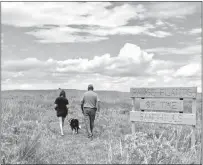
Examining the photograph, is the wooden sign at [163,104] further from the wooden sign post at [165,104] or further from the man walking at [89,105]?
the man walking at [89,105]

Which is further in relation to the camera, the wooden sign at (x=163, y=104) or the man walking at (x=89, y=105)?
the man walking at (x=89, y=105)

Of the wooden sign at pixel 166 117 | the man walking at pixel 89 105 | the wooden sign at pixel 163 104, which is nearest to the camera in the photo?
the wooden sign at pixel 166 117

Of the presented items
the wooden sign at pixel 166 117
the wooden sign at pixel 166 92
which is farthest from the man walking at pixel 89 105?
the wooden sign at pixel 166 117

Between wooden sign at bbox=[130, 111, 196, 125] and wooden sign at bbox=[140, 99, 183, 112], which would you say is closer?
wooden sign at bbox=[130, 111, 196, 125]

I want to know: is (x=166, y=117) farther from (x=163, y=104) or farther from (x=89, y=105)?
(x=89, y=105)

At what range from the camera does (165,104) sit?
10.2 m

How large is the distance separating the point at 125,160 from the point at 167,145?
995 mm

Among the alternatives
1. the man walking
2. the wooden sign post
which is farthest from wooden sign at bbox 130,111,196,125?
the man walking

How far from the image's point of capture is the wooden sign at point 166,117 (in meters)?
9.70

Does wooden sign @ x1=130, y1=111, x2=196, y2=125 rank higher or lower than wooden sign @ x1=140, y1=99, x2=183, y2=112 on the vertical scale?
lower

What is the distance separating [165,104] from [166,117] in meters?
0.43

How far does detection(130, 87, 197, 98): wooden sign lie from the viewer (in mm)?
9734

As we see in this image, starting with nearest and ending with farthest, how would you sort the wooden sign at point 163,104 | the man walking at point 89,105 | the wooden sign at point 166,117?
the wooden sign at point 166,117
the wooden sign at point 163,104
the man walking at point 89,105

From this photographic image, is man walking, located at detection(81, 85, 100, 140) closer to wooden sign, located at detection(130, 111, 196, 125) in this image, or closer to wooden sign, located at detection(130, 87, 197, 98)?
wooden sign, located at detection(130, 87, 197, 98)
